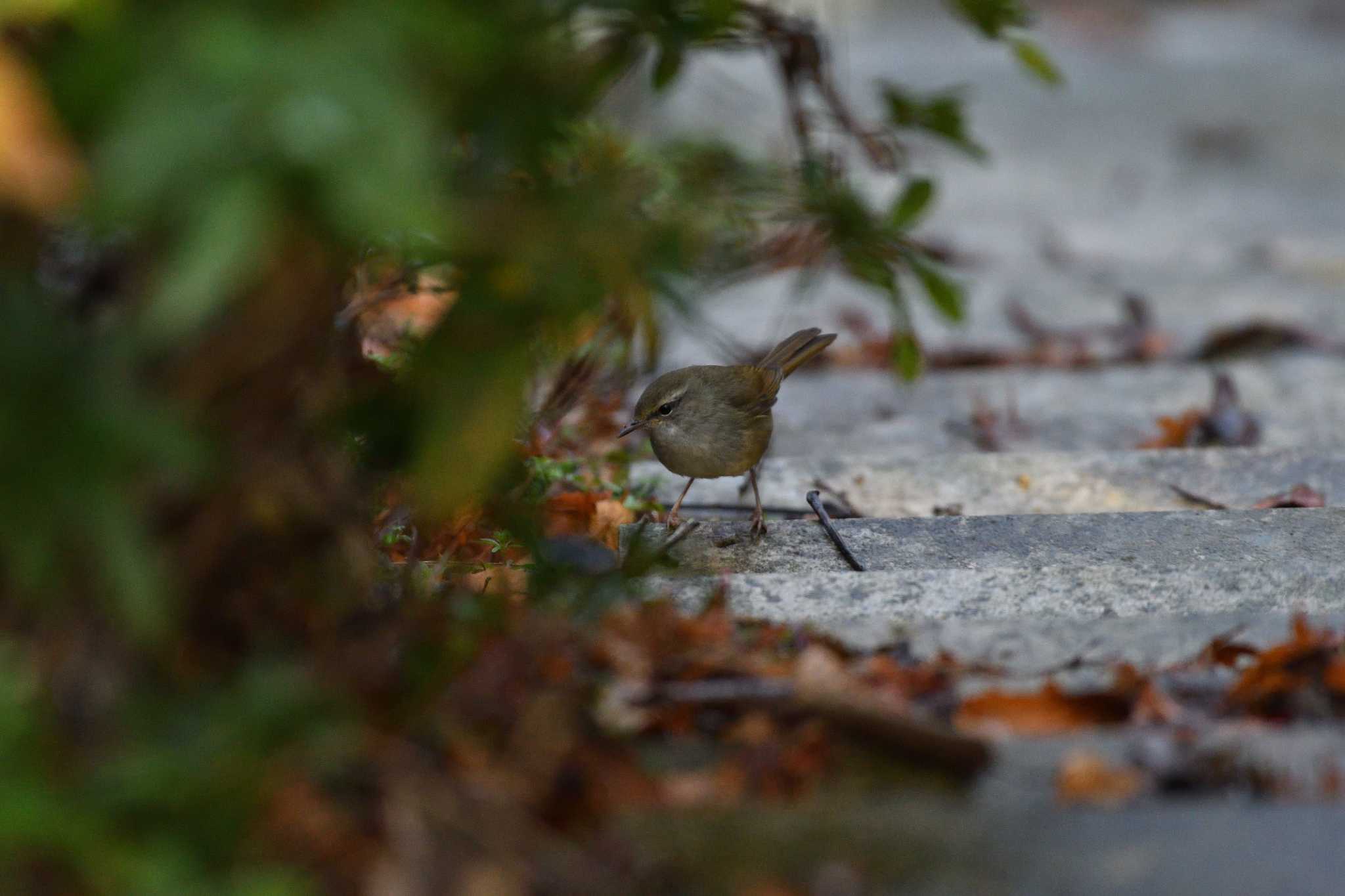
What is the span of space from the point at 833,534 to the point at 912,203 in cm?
82

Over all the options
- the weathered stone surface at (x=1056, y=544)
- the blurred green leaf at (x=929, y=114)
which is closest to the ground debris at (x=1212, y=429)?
the weathered stone surface at (x=1056, y=544)

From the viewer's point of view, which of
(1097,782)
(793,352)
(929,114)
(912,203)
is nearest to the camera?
(1097,782)

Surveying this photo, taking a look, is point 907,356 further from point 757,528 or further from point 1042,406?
point 1042,406

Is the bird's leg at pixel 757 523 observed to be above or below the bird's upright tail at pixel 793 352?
above

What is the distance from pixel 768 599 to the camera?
2.94 m

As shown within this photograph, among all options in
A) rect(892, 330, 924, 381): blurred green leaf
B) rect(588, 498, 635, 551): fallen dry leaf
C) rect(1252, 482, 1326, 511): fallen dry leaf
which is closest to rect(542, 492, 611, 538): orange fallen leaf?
rect(588, 498, 635, 551): fallen dry leaf

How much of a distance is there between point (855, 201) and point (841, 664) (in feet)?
2.50

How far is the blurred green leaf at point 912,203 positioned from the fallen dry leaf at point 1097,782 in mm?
1114

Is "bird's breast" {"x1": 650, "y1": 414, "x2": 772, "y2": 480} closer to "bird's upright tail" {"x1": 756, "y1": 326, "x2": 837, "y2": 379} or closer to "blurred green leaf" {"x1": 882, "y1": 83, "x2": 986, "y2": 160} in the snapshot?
"bird's upright tail" {"x1": 756, "y1": 326, "x2": 837, "y2": 379}

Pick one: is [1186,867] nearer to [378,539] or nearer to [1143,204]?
[378,539]

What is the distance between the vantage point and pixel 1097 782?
1.96 m

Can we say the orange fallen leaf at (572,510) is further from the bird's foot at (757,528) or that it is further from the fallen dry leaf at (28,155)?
the fallen dry leaf at (28,155)

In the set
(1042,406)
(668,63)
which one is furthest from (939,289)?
(1042,406)

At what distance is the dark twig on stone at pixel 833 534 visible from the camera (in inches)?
126
